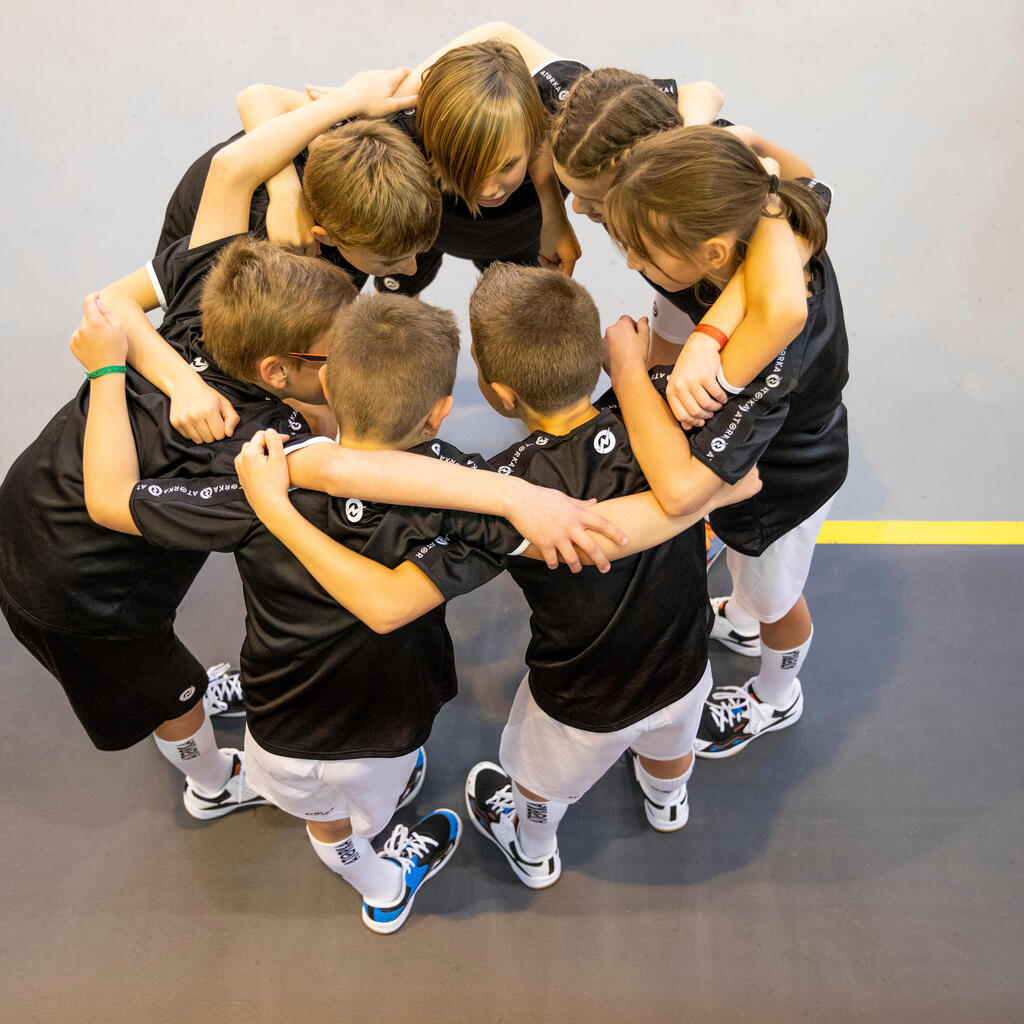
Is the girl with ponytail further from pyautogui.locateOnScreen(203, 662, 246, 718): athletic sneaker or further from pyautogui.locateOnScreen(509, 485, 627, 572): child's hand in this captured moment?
pyautogui.locateOnScreen(203, 662, 246, 718): athletic sneaker

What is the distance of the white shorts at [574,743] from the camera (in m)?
1.90

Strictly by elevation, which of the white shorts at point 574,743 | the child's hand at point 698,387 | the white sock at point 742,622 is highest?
the child's hand at point 698,387

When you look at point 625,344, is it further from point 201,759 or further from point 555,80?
point 201,759

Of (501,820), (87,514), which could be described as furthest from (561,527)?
(501,820)

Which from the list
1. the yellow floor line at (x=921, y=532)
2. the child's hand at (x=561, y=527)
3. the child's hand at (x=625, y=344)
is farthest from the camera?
the yellow floor line at (x=921, y=532)

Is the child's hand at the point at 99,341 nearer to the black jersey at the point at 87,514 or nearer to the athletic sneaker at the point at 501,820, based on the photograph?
the black jersey at the point at 87,514

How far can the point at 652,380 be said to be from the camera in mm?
1764

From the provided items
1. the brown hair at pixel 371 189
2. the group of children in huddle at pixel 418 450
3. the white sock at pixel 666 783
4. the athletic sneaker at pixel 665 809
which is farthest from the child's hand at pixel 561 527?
the athletic sneaker at pixel 665 809

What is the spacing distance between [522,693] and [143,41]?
370cm

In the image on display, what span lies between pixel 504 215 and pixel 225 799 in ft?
5.60

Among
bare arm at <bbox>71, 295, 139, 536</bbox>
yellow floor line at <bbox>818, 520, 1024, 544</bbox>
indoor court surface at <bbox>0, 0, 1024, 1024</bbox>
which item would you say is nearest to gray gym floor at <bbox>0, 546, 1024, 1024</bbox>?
indoor court surface at <bbox>0, 0, 1024, 1024</bbox>

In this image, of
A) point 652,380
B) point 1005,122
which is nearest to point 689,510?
point 652,380

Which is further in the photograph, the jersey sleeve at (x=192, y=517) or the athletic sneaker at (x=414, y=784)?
the athletic sneaker at (x=414, y=784)

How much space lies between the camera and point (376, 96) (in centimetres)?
216
